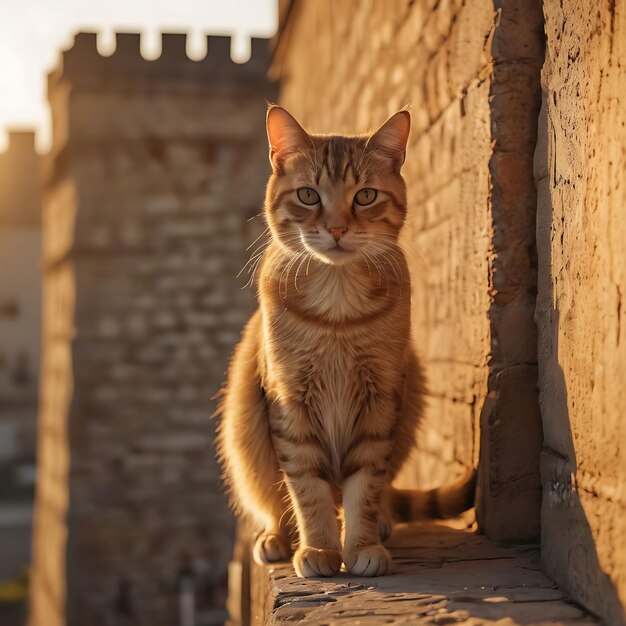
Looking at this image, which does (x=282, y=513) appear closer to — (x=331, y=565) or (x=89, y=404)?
(x=331, y=565)

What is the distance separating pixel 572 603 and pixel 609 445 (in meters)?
0.44

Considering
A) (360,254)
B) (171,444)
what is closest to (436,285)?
(360,254)

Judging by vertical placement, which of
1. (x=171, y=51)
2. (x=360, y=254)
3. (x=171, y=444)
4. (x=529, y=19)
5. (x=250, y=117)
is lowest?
(x=171, y=444)

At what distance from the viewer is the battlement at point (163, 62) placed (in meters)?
11.2

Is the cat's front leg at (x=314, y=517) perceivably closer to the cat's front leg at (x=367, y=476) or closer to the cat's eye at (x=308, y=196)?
the cat's front leg at (x=367, y=476)

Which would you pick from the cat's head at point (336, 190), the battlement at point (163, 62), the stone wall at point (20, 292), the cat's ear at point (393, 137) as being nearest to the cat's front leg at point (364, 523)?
the cat's head at point (336, 190)

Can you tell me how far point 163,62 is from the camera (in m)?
11.4

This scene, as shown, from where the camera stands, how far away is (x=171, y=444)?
37.0 ft

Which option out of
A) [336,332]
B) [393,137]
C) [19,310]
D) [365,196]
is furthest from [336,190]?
[19,310]

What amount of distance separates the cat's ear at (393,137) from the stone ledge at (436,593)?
49.3 inches

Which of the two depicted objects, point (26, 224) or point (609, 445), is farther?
point (26, 224)

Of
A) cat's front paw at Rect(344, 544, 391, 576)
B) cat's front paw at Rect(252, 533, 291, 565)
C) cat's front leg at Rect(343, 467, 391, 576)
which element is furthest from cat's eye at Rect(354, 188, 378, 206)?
cat's front paw at Rect(252, 533, 291, 565)

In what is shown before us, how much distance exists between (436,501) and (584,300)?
3.44 ft

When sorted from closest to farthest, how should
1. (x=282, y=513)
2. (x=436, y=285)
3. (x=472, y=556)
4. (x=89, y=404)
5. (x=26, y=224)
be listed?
1. (x=472, y=556)
2. (x=282, y=513)
3. (x=436, y=285)
4. (x=89, y=404)
5. (x=26, y=224)
